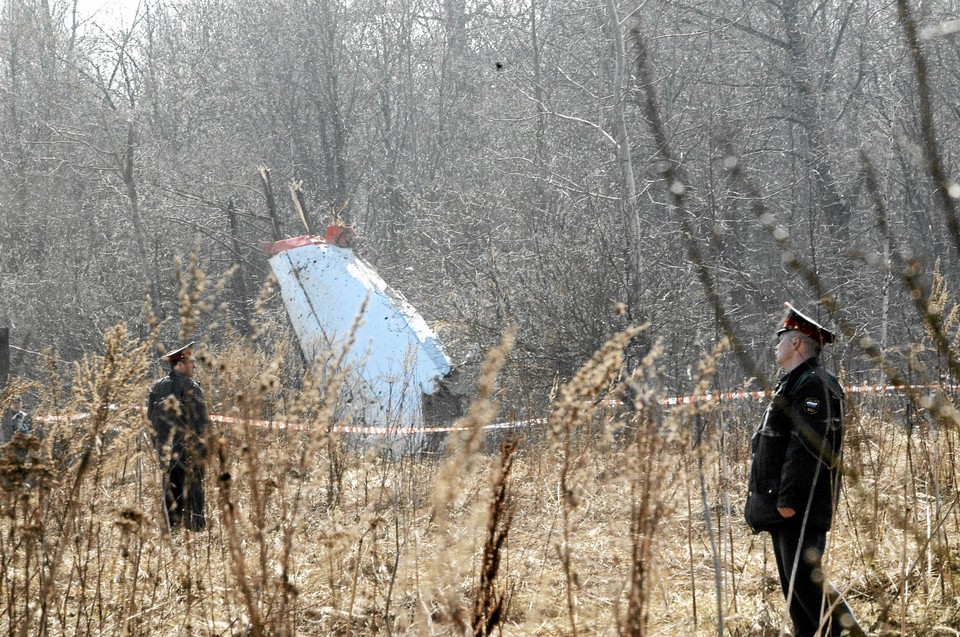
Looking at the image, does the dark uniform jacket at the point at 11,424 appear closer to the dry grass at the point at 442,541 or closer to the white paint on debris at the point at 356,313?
the dry grass at the point at 442,541

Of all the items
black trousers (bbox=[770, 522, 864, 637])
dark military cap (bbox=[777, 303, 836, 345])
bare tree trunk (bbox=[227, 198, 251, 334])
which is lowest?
black trousers (bbox=[770, 522, 864, 637])

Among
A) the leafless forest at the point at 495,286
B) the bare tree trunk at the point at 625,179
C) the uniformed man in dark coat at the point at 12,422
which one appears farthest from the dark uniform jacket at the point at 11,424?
the bare tree trunk at the point at 625,179

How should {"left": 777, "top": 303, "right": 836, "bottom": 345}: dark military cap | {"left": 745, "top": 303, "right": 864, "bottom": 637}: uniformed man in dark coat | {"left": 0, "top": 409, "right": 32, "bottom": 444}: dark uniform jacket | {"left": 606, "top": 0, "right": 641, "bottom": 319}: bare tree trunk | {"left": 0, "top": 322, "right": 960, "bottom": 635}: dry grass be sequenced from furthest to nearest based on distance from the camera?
{"left": 606, "top": 0, "right": 641, "bottom": 319}: bare tree trunk, {"left": 0, "top": 409, "right": 32, "bottom": 444}: dark uniform jacket, {"left": 777, "top": 303, "right": 836, "bottom": 345}: dark military cap, {"left": 745, "top": 303, "right": 864, "bottom": 637}: uniformed man in dark coat, {"left": 0, "top": 322, "right": 960, "bottom": 635}: dry grass

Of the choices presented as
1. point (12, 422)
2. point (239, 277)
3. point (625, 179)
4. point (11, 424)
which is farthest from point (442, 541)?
point (239, 277)

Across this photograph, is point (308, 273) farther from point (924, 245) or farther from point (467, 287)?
point (924, 245)

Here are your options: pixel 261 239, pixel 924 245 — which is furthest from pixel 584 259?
pixel 261 239

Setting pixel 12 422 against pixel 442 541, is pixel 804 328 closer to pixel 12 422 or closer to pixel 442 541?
pixel 442 541

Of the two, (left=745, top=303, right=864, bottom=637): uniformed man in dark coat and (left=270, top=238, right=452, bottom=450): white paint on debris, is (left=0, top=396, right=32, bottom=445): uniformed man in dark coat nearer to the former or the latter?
(left=270, top=238, right=452, bottom=450): white paint on debris

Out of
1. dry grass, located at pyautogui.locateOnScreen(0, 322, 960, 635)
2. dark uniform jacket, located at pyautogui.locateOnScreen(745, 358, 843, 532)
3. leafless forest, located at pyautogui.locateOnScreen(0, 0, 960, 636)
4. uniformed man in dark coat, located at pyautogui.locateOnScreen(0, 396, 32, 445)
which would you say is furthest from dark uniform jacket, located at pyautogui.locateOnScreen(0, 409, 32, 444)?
dark uniform jacket, located at pyautogui.locateOnScreen(745, 358, 843, 532)

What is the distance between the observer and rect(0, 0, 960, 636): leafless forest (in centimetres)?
220

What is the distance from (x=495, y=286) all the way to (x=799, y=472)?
889 centimetres

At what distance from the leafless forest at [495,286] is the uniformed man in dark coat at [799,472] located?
308 mm

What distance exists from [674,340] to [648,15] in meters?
7.90

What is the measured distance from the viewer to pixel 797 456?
3922mm
